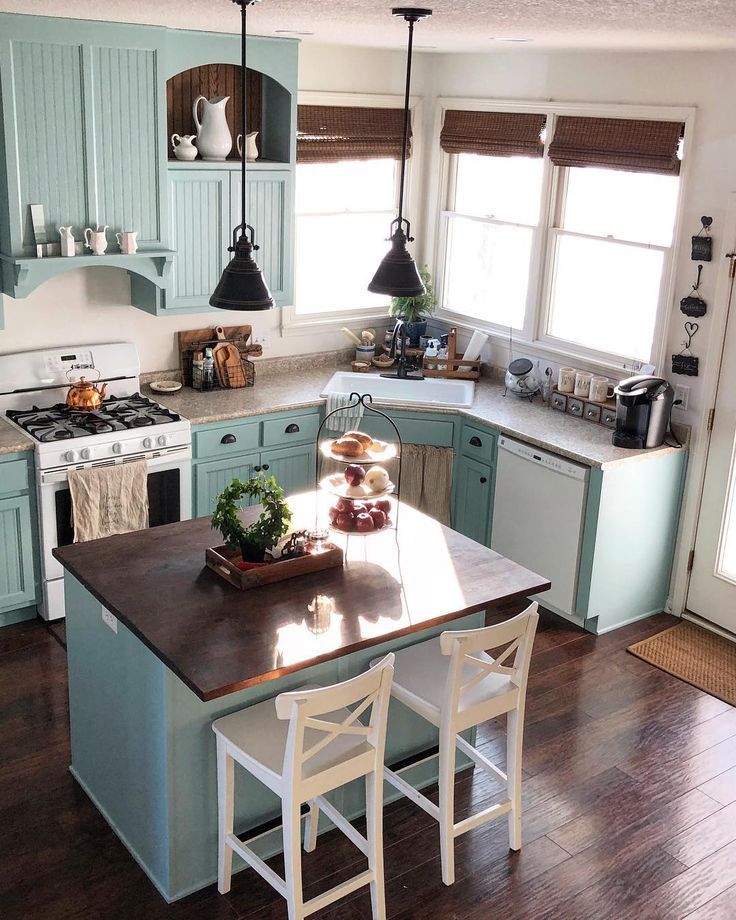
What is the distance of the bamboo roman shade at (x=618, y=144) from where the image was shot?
4.93m

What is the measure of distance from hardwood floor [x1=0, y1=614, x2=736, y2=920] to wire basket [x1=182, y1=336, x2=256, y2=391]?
1716mm

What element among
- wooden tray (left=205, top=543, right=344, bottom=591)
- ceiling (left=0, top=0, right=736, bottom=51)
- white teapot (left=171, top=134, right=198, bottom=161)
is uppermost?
ceiling (left=0, top=0, right=736, bottom=51)

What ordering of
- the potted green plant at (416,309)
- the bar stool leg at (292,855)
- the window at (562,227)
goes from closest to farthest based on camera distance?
1. the bar stool leg at (292,855)
2. the window at (562,227)
3. the potted green plant at (416,309)

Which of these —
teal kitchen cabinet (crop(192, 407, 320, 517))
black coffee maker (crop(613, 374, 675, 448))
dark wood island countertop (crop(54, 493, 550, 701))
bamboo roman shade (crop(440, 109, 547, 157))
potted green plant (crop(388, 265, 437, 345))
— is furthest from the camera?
potted green plant (crop(388, 265, 437, 345))

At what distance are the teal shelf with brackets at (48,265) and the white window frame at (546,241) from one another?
206cm

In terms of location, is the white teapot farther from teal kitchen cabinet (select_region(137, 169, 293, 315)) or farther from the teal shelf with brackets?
the teal shelf with brackets

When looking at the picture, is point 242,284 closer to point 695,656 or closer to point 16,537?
point 16,537

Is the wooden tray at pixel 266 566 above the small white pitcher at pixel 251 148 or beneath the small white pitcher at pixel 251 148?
beneath

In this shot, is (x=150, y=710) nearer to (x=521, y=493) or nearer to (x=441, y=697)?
(x=441, y=697)

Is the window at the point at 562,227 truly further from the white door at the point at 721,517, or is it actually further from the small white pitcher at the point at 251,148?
the small white pitcher at the point at 251,148

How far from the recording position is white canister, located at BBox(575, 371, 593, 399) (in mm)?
5508

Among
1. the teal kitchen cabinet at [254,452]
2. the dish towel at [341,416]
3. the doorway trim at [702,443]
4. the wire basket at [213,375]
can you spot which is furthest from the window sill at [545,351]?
the wire basket at [213,375]

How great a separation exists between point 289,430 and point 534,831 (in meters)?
2.61

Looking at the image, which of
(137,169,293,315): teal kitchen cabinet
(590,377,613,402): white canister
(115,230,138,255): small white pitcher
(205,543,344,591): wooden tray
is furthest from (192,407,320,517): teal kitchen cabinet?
(205,543,344,591): wooden tray
